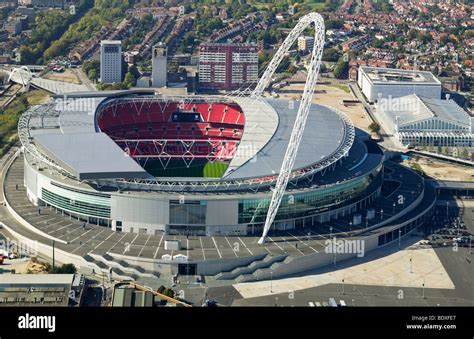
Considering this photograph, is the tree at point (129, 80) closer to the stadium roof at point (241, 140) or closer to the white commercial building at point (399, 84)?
the white commercial building at point (399, 84)

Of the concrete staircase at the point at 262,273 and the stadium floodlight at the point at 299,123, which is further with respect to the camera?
the stadium floodlight at the point at 299,123

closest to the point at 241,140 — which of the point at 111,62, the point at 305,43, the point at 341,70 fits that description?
the point at 111,62

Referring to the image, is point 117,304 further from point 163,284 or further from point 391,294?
point 391,294

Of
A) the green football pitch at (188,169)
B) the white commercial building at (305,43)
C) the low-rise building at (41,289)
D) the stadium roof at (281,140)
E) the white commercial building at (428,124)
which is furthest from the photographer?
the white commercial building at (305,43)

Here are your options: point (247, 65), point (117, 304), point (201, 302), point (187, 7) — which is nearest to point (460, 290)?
point (201, 302)

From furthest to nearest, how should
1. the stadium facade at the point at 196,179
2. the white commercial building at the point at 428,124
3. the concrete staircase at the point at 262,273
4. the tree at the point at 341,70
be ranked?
1. the tree at the point at 341,70
2. the white commercial building at the point at 428,124
3. the stadium facade at the point at 196,179
4. the concrete staircase at the point at 262,273

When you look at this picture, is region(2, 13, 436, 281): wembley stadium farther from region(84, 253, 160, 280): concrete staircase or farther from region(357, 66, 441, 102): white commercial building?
region(357, 66, 441, 102): white commercial building

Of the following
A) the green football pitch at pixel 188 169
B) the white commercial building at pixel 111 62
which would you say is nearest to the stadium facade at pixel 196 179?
the green football pitch at pixel 188 169
